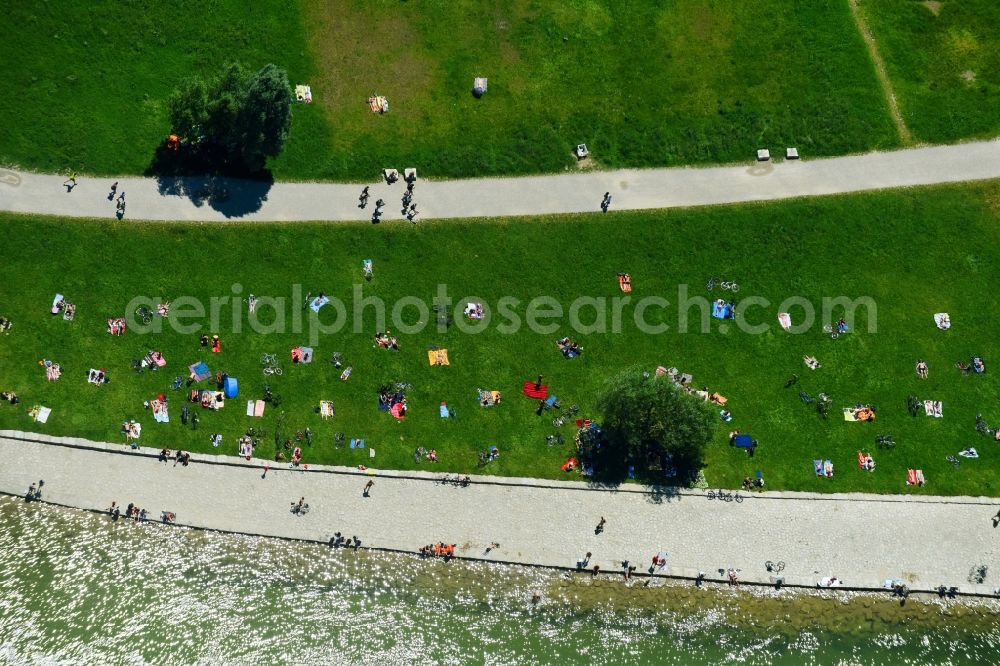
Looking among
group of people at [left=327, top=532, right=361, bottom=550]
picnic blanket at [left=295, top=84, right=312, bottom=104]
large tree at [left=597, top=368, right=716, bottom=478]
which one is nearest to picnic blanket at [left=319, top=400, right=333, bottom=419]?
group of people at [left=327, top=532, right=361, bottom=550]

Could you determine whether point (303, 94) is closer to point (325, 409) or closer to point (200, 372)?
point (200, 372)

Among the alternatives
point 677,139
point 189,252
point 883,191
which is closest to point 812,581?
point 883,191

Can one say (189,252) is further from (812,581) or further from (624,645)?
(812,581)

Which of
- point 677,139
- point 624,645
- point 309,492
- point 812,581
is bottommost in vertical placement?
point 624,645

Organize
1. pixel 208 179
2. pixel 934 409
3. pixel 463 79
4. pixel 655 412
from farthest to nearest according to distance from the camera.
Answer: pixel 463 79, pixel 208 179, pixel 934 409, pixel 655 412

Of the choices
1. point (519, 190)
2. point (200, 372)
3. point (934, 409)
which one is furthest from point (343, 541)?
point (934, 409)

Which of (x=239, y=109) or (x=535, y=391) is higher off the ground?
(x=239, y=109)
